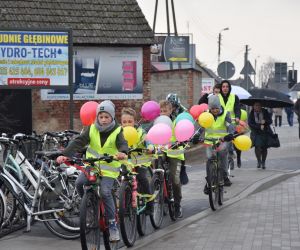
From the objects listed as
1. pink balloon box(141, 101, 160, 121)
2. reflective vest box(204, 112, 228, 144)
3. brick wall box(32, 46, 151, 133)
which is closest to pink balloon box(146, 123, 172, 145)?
pink balloon box(141, 101, 160, 121)

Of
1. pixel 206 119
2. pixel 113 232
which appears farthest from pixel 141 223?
pixel 206 119

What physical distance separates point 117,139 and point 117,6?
14891mm

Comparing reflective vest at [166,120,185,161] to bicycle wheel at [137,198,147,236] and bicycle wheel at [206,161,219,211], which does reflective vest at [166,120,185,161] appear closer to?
bicycle wheel at [206,161,219,211]

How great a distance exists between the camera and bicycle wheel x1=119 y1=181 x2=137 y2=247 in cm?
752

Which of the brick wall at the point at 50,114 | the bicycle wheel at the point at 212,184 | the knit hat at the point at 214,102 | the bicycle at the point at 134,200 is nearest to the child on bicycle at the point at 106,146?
the bicycle at the point at 134,200

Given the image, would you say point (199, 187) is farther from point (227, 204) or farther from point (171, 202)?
point (171, 202)

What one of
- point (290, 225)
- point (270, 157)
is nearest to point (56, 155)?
point (290, 225)

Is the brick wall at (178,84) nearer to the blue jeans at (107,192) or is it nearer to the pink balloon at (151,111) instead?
the pink balloon at (151,111)

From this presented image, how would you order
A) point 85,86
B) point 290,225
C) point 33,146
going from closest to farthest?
point 290,225, point 33,146, point 85,86

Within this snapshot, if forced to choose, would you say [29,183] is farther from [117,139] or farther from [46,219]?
[117,139]

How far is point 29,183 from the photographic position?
8.48 meters

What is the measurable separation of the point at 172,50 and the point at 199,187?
28423 mm

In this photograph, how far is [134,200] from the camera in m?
7.88

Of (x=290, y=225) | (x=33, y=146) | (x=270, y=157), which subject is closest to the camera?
(x=290, y=225)
